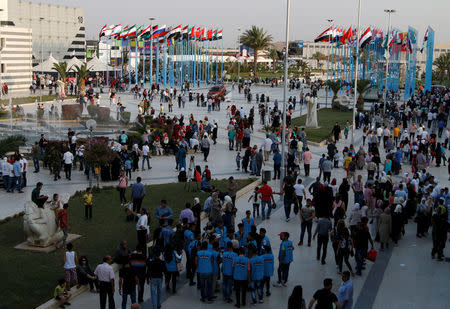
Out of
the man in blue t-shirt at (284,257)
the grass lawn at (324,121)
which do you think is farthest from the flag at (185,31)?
the man in blue t-shirt at (284,257)

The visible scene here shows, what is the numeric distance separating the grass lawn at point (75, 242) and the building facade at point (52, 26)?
259ft

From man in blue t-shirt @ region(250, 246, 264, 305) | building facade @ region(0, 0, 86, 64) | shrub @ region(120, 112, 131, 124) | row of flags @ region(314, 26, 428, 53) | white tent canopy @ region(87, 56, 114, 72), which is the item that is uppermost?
building facade @ region(0, 0, 86, 64)

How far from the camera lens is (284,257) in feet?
36.1

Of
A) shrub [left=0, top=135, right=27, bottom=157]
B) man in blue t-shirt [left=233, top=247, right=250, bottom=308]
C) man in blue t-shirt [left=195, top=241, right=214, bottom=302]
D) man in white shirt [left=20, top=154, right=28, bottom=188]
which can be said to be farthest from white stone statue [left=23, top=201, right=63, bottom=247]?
shrub [left=0, top=135, right=27, bottom=157]

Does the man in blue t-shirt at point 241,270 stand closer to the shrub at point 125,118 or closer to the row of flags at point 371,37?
the shrub at point 125,118

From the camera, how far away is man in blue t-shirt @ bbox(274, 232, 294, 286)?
10938 mm

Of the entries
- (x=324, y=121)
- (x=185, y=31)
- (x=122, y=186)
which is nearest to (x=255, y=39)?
(x=185, y=31)

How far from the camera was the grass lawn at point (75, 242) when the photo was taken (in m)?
10.7

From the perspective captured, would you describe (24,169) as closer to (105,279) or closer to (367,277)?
(105,279)

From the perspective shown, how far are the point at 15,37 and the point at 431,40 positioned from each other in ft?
140

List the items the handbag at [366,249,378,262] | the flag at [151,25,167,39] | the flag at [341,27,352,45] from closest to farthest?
the handbag at [366,249,378,262] → the flag at [341,27,352,45] → the flag at [151,25,167,39]

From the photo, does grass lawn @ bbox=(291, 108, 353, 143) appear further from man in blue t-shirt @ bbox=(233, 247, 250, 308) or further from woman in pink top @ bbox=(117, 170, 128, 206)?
man in blue t-shirt @ bbox=(233, 247, 250, 308)

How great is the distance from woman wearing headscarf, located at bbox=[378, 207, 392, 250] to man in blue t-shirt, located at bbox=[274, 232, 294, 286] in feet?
11.2

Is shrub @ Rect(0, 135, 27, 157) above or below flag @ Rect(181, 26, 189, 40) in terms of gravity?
below
